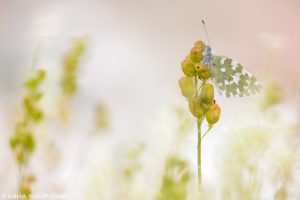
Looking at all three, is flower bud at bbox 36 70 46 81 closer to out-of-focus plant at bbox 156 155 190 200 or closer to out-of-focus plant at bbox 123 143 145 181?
out-of-focus plant at bbox 123 143 145 181

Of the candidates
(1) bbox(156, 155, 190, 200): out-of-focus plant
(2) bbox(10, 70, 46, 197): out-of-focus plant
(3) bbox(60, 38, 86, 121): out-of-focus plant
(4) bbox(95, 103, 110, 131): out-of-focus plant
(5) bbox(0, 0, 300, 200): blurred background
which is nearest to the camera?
(1) bbox(156, 155, 190, 200): out-of-focus plant

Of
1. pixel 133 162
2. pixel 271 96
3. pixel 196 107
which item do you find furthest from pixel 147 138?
pixel 196 107

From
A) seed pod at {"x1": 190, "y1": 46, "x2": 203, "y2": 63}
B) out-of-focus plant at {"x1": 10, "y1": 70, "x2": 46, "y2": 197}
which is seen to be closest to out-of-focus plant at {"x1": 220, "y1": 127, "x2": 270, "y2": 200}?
seed pod at {"x1": 190, "y1": 46, "x2": 203, "y2": 63}

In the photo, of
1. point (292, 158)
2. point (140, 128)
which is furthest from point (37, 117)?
point (140, 128)

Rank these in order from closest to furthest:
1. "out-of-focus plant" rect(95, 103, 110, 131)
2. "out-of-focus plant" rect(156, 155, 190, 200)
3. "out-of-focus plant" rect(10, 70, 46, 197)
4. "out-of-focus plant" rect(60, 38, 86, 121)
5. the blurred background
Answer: "out-of-focus plant" rect(156, 155, 190, 200) < the blurred background < "out-of-focus plant" rect(10, 70, 46, 197) < "out-of-focus plant" rect(60, 38, 86, 121) < "out-of-focus plant" rect(95, 103, 110, 131)

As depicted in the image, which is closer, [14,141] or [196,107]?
[196,107]

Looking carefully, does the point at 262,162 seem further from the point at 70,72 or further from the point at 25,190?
the point at 70,72

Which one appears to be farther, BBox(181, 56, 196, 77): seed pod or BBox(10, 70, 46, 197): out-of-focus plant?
BBox(10, 70, 46, 197): out-of-focus plant

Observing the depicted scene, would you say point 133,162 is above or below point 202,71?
below

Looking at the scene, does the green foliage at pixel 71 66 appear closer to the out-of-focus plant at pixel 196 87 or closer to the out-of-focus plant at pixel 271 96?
the out-of-focus plant at pixel 271 96
